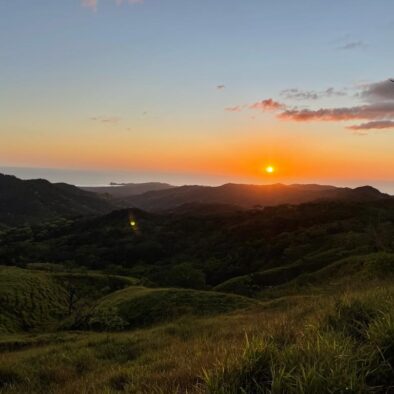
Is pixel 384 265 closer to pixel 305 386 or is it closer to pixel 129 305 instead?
pixel 129 305

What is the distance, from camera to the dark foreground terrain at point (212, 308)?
5887 mm

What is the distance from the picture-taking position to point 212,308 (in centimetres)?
3491

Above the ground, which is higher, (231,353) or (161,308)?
(231,353)

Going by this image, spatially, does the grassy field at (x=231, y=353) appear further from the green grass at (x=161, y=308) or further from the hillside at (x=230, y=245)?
the hillside at (x=230, y=245)

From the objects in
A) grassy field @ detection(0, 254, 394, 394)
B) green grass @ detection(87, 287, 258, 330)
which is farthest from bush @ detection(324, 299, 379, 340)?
green grass @ detection(87, 287, 258, 330)

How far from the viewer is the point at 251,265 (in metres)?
98.5

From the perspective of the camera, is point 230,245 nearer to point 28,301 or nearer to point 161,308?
point 28,301

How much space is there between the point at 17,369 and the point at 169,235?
150606mm

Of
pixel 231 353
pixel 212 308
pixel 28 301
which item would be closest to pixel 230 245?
pixel 28 301

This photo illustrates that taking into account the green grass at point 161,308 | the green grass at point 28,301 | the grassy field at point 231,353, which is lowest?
the green grass at point 28,301

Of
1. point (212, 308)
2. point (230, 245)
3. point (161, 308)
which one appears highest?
point (212, 308)

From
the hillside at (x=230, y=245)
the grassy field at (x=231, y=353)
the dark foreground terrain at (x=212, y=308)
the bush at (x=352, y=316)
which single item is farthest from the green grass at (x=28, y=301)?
the bush at (x=352, y=316)

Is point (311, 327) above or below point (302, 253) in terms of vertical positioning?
above

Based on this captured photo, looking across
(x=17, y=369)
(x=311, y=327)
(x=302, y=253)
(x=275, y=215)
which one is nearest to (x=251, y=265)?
(x=302, y=253)
